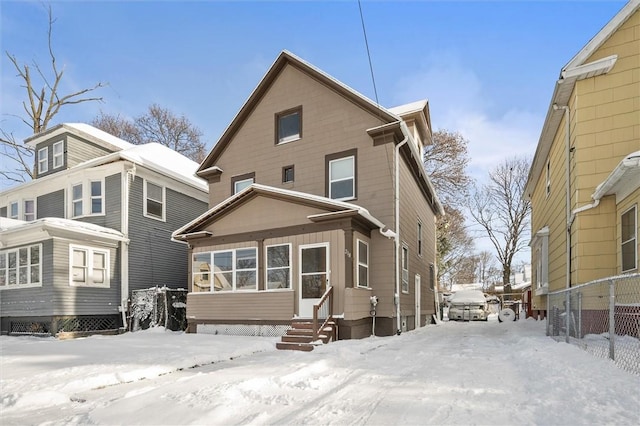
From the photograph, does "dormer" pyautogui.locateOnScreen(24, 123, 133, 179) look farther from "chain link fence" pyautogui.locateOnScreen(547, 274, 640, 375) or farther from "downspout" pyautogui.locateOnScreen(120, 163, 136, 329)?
"chain link fence" pyautogui.locateOnScreen(547, 274, 640, 375)

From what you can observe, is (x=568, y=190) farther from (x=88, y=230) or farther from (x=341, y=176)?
(x=88, y=230)

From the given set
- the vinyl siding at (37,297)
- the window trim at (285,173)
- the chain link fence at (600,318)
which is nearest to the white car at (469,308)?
the chain link fence at (600,318)

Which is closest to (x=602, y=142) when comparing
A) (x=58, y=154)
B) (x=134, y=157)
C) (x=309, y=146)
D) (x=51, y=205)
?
(x=309, y=146)

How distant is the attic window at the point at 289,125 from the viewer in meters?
13.7

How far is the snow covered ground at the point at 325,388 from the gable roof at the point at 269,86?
7398mm

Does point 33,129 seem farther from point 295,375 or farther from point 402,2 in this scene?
point 295,375

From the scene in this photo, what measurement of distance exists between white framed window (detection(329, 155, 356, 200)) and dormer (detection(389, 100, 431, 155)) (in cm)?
377

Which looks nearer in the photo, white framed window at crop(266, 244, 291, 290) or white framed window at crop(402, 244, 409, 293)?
white framed window at crop(266, 244, 291, 290)

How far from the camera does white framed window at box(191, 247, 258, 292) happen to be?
11500 mm

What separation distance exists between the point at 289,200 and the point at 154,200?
27.1 ft

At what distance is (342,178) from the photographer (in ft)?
41.4

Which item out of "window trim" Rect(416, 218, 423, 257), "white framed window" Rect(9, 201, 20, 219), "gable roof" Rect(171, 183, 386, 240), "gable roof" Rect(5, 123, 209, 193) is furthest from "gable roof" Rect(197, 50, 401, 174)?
"white framed window" Rect(9, 201, 20, 219)

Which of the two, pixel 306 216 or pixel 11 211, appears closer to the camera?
pixel 306 216

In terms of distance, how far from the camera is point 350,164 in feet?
41.2
